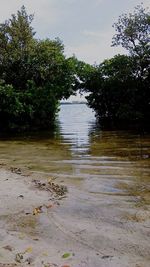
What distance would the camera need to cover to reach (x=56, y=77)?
3053cm

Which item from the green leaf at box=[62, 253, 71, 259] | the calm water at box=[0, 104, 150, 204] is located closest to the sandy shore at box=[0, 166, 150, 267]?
the green leaf at box=[62, 253, 71, 259]

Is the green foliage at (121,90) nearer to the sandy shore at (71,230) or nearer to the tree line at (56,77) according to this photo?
the tree line at (56,77)

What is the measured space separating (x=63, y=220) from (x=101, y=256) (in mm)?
1698

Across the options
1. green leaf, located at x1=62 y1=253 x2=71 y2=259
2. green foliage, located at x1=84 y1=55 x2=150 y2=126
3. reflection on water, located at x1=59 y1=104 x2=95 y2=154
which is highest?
green foliage, located at x1=84 y1=55 x2=150 y2=126

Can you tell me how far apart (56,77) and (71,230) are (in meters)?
25.3

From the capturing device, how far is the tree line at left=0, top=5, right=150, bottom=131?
90.1 ft

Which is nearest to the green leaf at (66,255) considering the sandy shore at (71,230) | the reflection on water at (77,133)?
the sandy shore at (71,230)

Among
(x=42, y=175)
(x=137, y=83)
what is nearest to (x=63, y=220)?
(x=42, y=175)

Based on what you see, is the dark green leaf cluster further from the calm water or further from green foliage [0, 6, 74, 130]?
the calm water

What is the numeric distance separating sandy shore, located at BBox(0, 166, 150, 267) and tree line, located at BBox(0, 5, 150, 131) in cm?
1808

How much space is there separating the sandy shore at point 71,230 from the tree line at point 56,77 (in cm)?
1808

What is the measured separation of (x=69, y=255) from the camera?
5105mm

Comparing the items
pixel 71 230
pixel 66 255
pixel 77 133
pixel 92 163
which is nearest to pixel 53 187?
pixel 71 230

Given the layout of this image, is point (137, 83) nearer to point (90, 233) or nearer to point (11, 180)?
point (11, 180)
